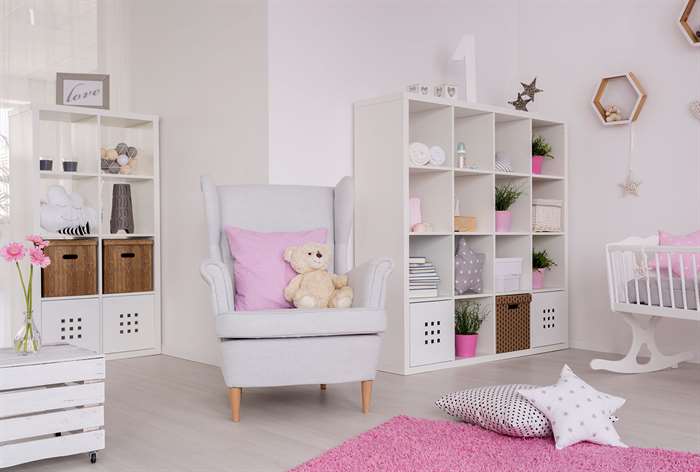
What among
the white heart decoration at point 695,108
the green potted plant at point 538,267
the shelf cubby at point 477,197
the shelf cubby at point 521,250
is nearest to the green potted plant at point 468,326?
the shelf cubby at point 521,250

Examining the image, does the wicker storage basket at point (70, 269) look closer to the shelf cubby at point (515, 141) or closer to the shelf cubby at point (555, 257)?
the shelf cubby at point (515, 141)

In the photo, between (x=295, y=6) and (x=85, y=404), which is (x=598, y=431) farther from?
(x=295, y=6)

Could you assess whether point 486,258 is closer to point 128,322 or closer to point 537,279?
point 537,279

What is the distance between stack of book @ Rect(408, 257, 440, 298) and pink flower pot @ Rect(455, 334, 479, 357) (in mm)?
300

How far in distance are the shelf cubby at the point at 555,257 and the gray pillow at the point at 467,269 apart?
0.70 metres

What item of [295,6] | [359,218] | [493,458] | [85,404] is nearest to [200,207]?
[359,218]

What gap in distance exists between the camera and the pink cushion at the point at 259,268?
3002 millimetres

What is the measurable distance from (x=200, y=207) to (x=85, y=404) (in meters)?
1.92

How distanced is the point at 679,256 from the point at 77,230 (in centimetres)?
318

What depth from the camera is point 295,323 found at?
263 cm

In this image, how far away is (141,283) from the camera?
4.25 meters

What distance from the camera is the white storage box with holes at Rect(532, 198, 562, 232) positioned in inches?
173

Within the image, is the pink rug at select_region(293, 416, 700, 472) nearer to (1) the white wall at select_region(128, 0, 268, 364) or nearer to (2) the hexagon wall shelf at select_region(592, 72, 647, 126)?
(1) the white wall at select_region(128, 0, 268, 364)

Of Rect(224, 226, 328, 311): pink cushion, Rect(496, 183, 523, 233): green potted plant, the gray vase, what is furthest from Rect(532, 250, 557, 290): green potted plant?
the gray vase
